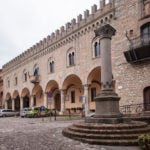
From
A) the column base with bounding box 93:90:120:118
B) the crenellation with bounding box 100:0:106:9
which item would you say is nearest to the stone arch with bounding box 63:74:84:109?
the crenellation with bounding box 100:0:106:9

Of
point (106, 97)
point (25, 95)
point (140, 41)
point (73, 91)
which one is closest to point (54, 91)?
point (73, 91)

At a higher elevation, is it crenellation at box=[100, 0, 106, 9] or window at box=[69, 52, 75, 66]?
crenellation at box=[100, 0, 106, 9]

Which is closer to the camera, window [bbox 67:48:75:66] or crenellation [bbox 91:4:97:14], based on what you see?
crenellation [bbox 91:4:97:14]

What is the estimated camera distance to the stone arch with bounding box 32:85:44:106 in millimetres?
39838

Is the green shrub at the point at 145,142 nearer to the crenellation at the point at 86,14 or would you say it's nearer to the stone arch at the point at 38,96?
the crenellation at the point at 86,14

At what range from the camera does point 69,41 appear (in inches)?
1190

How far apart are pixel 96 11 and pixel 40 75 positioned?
1438 cm

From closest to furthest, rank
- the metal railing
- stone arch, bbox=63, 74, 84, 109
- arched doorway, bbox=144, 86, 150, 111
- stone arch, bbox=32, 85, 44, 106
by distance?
1. arched doorway, bbox=144, 86, 150, 111
2. the metal railing
3. stone arch, bbox=63, 74, 84, 109
4. stone arch, bbox=32, 85, 44, 106

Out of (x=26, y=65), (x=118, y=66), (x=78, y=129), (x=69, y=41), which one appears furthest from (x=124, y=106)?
(x=26, y=65)

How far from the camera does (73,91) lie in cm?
3419

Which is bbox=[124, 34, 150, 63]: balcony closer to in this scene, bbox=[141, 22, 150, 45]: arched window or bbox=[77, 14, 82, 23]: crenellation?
bbox=[141, 22, 150, 45]: arched window

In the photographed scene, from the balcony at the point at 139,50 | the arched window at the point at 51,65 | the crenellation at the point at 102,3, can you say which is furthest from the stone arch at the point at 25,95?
the balcony at the point at 139,50

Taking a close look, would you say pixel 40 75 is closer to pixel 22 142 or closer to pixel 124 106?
pixel 124 106

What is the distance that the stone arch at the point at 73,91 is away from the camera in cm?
3188
